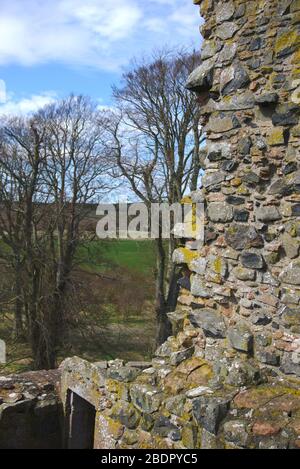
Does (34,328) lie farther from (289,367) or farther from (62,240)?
(289,367)

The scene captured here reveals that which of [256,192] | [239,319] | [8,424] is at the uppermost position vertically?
[256,192]

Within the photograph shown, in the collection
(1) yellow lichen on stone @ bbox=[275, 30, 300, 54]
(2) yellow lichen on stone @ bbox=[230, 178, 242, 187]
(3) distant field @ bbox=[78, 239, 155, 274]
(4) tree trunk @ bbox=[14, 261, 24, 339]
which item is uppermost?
(1) yellow lichen on stone @ bbox=[275, 30, 300, 54]

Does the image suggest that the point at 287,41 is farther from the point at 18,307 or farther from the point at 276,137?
the point at 18,307

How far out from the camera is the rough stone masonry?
3520 millimetres

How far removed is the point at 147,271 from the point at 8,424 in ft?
58.4

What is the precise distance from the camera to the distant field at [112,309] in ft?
56.7

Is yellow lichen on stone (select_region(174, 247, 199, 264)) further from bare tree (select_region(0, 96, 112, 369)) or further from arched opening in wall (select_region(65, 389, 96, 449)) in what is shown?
bare tree (select_region(0, 96, 112, 369))

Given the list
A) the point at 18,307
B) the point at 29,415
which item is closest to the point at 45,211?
the point at 18,307

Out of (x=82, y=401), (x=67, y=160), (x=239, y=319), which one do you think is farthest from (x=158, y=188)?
(x=239, y=319)

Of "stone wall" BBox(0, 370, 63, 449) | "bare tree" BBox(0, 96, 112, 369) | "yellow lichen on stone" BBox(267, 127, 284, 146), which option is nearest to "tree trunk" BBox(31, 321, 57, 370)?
"bare tree" BBox(0, 96, 112, 369)

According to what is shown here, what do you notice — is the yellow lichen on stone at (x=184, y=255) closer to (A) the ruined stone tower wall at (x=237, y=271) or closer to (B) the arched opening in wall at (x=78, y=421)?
(A) the ruined stone tower wall at (x=237, y=271)

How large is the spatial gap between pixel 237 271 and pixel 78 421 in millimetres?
2859

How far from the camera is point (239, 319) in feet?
12.9

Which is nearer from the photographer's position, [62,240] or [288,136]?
[288,136]
